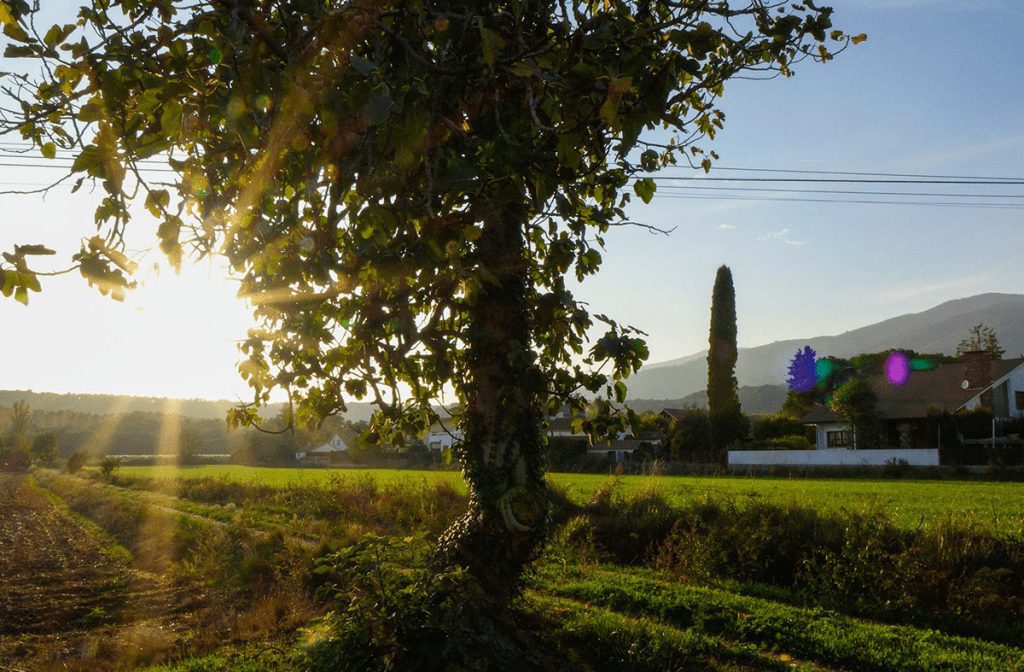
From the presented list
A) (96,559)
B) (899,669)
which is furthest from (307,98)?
(96,559)

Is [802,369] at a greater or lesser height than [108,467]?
greater

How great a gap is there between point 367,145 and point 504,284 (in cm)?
251

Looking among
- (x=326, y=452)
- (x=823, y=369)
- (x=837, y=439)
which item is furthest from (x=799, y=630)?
(x=326, y=452)

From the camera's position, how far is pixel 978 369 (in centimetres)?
4553

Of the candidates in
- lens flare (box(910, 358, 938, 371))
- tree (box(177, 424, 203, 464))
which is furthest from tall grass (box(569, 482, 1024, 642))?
A: tree (box(177, 424, 203, 464))

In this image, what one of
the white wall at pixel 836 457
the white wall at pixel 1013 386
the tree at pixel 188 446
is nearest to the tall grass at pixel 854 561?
the white wall at pixel 836 457

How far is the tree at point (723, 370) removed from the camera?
158 feet

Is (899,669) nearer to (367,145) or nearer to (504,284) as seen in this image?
(504,284)

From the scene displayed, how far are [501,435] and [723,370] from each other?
159ft

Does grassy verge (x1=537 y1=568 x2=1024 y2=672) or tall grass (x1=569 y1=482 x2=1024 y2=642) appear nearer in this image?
grassy verge (x1=537 y1=568 x2=1024 y2=672)

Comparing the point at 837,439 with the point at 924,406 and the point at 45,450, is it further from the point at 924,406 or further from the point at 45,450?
the point at 45,450

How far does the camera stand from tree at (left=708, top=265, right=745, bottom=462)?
4828 cm

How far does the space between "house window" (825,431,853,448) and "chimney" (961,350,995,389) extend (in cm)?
797

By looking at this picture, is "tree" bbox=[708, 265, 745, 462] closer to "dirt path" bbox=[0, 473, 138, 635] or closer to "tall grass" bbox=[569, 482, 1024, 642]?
"tall grass" bbox=[569, 482, 1024, 642]
